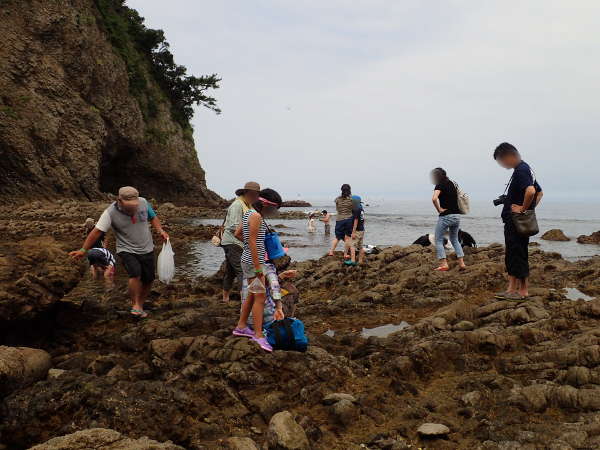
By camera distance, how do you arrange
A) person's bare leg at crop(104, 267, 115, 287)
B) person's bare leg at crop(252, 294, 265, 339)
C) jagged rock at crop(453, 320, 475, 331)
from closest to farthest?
person's bare leg at crop(252, 294, 265, 339) < jagged rock at crop(453, 320, 475, 331) < person's bare leg at crop(104, 267, 115, 287)

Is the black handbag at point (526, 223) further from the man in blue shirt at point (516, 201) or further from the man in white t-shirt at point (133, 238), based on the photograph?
the man in white t-shirt at point (133, 238)

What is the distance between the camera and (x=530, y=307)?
20.8 feet

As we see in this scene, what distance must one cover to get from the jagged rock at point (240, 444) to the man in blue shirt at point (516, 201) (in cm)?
529

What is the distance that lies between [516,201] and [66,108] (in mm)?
35922

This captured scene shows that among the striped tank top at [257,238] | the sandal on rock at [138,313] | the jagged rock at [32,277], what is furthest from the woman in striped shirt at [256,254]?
the jagged rock at [32,277]

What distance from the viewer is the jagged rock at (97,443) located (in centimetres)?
279

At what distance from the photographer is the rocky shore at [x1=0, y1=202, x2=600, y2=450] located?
346 centimetres

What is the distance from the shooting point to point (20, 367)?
3.99 meters

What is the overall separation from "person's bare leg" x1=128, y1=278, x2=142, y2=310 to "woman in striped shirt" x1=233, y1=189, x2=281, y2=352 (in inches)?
82.2


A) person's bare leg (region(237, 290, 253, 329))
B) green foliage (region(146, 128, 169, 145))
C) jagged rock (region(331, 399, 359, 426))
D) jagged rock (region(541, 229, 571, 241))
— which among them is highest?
green foliage (region(146, 128, 169, 145))

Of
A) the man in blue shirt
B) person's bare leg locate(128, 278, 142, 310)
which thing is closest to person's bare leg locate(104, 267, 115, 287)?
person's bare leg locate(128, 278, 142, 310)

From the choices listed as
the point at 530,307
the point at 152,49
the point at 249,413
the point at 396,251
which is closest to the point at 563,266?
the point at 396,251

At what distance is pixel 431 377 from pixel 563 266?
8.01 m

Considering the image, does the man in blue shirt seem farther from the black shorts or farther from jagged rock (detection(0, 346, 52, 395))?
jagged rock (detection(0, 346, 52, 395))
